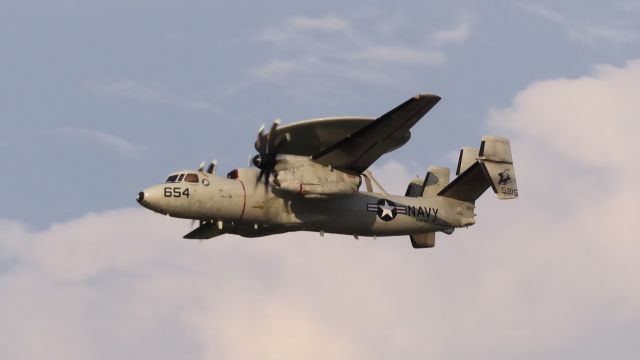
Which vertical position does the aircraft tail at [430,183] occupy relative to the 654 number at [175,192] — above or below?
above

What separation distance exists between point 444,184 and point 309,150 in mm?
7055

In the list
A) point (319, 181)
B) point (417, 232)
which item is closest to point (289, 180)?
point (319, 181)

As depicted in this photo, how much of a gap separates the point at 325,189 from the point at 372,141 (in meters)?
2.38

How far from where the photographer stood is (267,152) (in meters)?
51.2

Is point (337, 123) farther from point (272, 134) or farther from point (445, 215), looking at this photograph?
point (445, 215)

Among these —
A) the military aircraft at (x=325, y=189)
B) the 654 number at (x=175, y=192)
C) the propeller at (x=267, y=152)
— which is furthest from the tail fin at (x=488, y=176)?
the 654 number at (x=175, y=192)

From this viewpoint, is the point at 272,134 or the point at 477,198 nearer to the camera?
the point at 272,134

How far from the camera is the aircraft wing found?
165 ft

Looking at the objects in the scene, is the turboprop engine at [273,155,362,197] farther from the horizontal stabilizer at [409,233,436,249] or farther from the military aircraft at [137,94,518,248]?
the horizontal stabilizer at [409,233,436,249]

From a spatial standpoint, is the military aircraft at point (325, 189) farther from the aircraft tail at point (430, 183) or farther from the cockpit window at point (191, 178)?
the aircraft tail at point (430, 183)

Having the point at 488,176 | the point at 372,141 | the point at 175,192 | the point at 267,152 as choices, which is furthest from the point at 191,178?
the point at 488,176

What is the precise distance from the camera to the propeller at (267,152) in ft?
167

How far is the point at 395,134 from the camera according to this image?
51219 mm

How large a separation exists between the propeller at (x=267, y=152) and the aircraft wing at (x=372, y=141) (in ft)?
4.72
